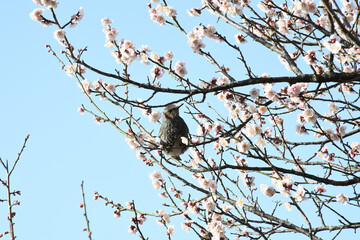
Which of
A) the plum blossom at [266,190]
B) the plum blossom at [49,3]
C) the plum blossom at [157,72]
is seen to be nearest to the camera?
the plum blossom at [49,3]

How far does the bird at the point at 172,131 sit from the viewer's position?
5648mm

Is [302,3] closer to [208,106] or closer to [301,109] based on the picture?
[301,109]

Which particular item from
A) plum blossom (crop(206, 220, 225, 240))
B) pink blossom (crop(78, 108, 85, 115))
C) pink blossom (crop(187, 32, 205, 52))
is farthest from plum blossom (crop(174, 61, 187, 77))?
plum blossom (crop(206, 220, 225, 240))

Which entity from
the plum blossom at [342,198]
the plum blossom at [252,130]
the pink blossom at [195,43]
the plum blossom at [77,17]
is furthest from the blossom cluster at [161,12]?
the plum blossom at [342,198]

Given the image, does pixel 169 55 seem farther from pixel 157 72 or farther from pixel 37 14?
pixel 37 14

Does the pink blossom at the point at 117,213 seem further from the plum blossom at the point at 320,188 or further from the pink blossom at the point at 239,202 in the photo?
the plum blossom at the point at 320,188

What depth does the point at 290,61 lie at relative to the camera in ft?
13.9

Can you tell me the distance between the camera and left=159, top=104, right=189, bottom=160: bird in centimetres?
565

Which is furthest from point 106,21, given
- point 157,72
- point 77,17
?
point 157,72

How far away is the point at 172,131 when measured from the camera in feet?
18.7

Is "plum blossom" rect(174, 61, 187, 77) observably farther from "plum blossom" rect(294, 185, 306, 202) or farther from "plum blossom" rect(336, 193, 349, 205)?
"plum blossom" rect(336, 193, 349, 205)

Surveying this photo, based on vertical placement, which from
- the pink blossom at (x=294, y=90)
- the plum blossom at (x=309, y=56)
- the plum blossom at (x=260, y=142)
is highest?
the plum blossom at (x=309, y=56)

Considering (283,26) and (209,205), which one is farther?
(283,26)

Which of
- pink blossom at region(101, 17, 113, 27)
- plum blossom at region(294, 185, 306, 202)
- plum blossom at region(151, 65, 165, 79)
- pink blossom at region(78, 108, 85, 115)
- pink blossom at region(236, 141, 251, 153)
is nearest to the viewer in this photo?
plum blossom at region(294, 185, 306, 202)
